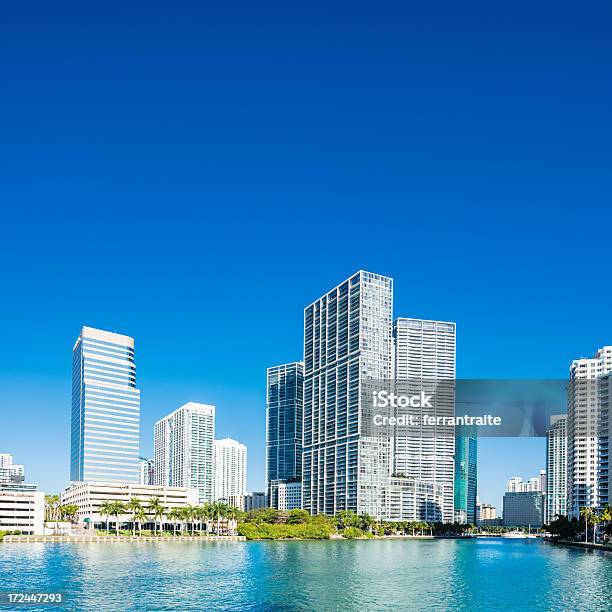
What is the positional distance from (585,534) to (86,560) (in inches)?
3991

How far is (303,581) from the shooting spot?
73.2m

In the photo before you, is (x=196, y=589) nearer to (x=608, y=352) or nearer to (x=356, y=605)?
(x=356, y=605)

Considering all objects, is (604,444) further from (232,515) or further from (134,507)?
(134,507)

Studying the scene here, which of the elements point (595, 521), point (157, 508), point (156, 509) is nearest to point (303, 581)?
point (595, 521)

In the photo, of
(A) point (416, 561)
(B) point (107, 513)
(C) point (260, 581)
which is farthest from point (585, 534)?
(C) point (260, 581)

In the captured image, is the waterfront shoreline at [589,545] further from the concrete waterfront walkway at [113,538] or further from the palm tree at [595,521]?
the concrete waterfront walkway at [113,538]

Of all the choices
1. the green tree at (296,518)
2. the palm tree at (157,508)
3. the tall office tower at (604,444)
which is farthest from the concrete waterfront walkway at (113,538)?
the tall office tower at (604,444)

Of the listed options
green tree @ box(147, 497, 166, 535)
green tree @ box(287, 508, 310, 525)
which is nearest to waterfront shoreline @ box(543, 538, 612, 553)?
green tree @ box(287, 508, 310, 525)

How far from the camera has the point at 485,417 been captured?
133m

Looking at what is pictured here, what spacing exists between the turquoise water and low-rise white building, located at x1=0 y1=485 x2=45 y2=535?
7281 centimetres

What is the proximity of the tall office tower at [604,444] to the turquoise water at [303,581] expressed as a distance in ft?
193

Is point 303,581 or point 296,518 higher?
point 303,581

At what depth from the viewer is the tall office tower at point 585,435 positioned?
181 metres

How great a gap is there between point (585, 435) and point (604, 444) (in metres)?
14.8
